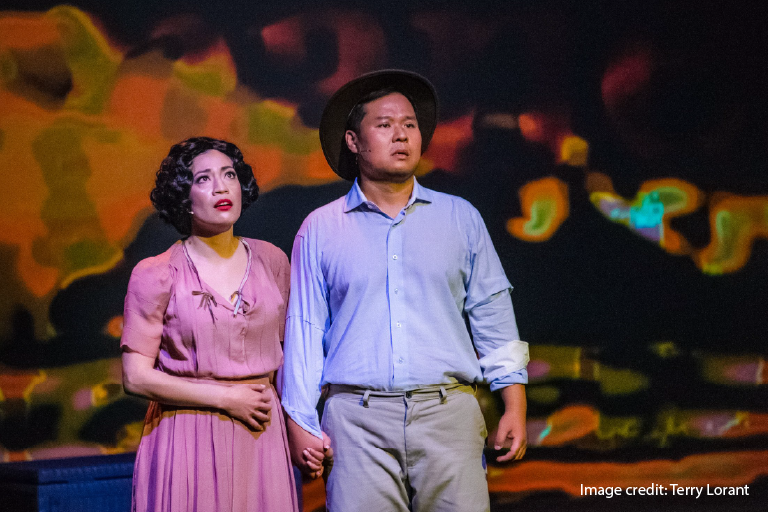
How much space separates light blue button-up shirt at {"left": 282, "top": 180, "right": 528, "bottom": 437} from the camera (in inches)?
85.4

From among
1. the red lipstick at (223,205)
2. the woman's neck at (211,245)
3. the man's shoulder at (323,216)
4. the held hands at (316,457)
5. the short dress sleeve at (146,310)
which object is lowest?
the held hands at (316,457)

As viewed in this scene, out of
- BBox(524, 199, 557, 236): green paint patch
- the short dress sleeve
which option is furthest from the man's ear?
BBox(524, 199, 557, 236): green paint patch

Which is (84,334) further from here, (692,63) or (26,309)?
(692,63)

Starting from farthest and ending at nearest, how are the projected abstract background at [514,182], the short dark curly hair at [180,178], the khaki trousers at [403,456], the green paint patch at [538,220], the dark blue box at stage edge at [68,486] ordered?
the green paint patch at [538,220]
the projected abstract background at [514,182]
the dark blue box at stage edge at [68,486]
the short dark curly hair at [180,178]
the khaki trousers at [403,456]

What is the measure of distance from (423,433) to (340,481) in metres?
0.27

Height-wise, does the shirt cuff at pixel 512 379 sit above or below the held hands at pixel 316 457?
above

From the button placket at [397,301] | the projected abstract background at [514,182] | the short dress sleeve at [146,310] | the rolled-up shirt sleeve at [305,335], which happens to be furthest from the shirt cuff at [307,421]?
the projected abstract background at [514,182]

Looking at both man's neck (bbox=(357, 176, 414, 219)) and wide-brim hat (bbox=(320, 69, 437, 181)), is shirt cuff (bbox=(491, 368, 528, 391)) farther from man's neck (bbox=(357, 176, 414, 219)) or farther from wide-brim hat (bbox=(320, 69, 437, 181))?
wide-brim hat (bbox=(320, 69, 437, 181))

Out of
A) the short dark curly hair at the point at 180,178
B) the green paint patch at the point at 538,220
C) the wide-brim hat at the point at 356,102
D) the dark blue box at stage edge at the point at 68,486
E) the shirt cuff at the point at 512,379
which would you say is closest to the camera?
the shirt cuff at the point at 512,379

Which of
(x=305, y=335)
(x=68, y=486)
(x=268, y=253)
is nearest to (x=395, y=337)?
(x=305, y=335)

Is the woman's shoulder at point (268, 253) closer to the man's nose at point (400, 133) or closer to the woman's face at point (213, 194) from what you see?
the woman's face at point (213, 194)

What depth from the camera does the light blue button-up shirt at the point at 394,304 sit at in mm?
2170

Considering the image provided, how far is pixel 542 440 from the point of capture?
3484mm

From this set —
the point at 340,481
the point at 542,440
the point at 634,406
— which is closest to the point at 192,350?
the point at 340,481
